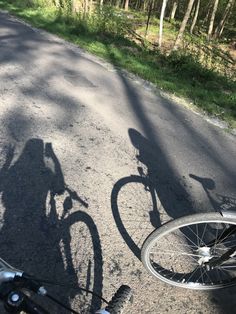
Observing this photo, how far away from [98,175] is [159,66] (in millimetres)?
7164

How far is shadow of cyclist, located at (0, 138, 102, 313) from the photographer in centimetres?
321

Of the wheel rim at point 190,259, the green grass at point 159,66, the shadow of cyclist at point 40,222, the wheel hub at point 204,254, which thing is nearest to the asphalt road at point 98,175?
the shadow of cyclist at point 40,222

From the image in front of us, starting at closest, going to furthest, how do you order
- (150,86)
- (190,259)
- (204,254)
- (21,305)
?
1. (21,305)
2. (204,254)
3. (190,259)
4. (150,86)

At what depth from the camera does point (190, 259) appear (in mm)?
3553

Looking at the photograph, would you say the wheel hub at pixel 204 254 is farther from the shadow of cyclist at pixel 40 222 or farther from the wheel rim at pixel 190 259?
the shadow of cyclist at pixel 40 222

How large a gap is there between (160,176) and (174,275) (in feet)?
5.85

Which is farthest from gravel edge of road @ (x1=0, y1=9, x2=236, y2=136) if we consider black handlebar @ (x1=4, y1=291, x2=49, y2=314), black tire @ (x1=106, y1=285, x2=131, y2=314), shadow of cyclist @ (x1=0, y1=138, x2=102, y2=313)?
black handlebar @ (x1=4, y1=291, x2=49, y2=314)

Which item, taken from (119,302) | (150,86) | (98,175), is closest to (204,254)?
(119,302)

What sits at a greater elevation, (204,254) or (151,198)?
(204,254)

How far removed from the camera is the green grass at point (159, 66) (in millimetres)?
8086

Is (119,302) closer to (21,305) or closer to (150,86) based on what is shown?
(21,305)

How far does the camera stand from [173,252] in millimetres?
3475

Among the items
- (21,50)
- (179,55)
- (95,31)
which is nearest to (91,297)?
(21,50)

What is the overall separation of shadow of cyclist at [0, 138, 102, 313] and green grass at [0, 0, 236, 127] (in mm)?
4423
